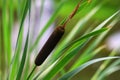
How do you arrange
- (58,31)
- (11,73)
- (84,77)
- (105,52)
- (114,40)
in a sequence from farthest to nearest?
1. (114,40)
2. (105,52)
3. (84,77)
4. (11,73)
5. (58,31)

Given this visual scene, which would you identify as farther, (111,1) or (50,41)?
(111,1)

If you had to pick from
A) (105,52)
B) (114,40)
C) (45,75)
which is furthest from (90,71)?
(45,75)

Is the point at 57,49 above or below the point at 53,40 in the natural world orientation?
below

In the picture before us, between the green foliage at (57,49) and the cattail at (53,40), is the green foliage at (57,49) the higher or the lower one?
the lower one

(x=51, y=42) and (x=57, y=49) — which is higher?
(x=51, y=42)

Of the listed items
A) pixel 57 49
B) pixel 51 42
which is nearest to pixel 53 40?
pixel 51 42

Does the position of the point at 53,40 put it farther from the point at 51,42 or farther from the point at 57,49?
the point at 57,49

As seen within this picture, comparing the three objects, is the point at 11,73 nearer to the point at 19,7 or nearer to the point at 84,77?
the point at 19,7

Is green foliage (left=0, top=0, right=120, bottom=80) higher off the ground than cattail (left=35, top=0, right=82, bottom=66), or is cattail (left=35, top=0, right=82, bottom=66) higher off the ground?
cattail (left=35, top=0, right=82, bottom=66)

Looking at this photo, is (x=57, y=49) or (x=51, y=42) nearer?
(x=51, y=42)

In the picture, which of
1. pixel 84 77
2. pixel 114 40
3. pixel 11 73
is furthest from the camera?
pixel 114 40

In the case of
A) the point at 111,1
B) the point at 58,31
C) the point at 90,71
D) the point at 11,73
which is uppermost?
the point at 58,31
